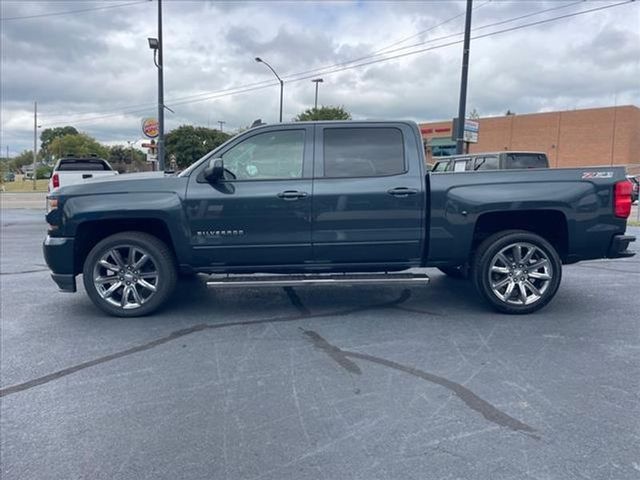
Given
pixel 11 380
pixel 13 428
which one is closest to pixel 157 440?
pixel 13 428

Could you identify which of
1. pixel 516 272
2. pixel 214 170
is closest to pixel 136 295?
pixel 214 170

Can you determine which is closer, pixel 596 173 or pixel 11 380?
pixel 11 380

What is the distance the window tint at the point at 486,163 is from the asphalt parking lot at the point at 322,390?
951 centimetres

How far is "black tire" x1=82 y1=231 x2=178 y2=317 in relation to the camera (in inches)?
205

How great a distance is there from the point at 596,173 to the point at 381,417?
11.9 ft

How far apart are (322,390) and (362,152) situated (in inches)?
104

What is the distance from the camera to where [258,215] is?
16.8 ft

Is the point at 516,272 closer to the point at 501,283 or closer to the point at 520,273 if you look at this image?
the point at 520,273

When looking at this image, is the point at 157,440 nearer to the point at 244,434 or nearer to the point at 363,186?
the point at 244,434

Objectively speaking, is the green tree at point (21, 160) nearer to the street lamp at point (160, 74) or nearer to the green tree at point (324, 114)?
the green tree at point (324, 114)

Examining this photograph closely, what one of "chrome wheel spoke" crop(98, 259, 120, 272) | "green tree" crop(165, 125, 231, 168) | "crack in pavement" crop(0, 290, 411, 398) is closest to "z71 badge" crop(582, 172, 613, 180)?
"crack in pavement" crop(0, 290, 411, 398)

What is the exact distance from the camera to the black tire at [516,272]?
5254 millimetres

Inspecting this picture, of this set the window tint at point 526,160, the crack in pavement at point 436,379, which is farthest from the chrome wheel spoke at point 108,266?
the window tint at point 526,160

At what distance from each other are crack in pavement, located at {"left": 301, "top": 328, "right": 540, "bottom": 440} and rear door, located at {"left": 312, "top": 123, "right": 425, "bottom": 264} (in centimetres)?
101
